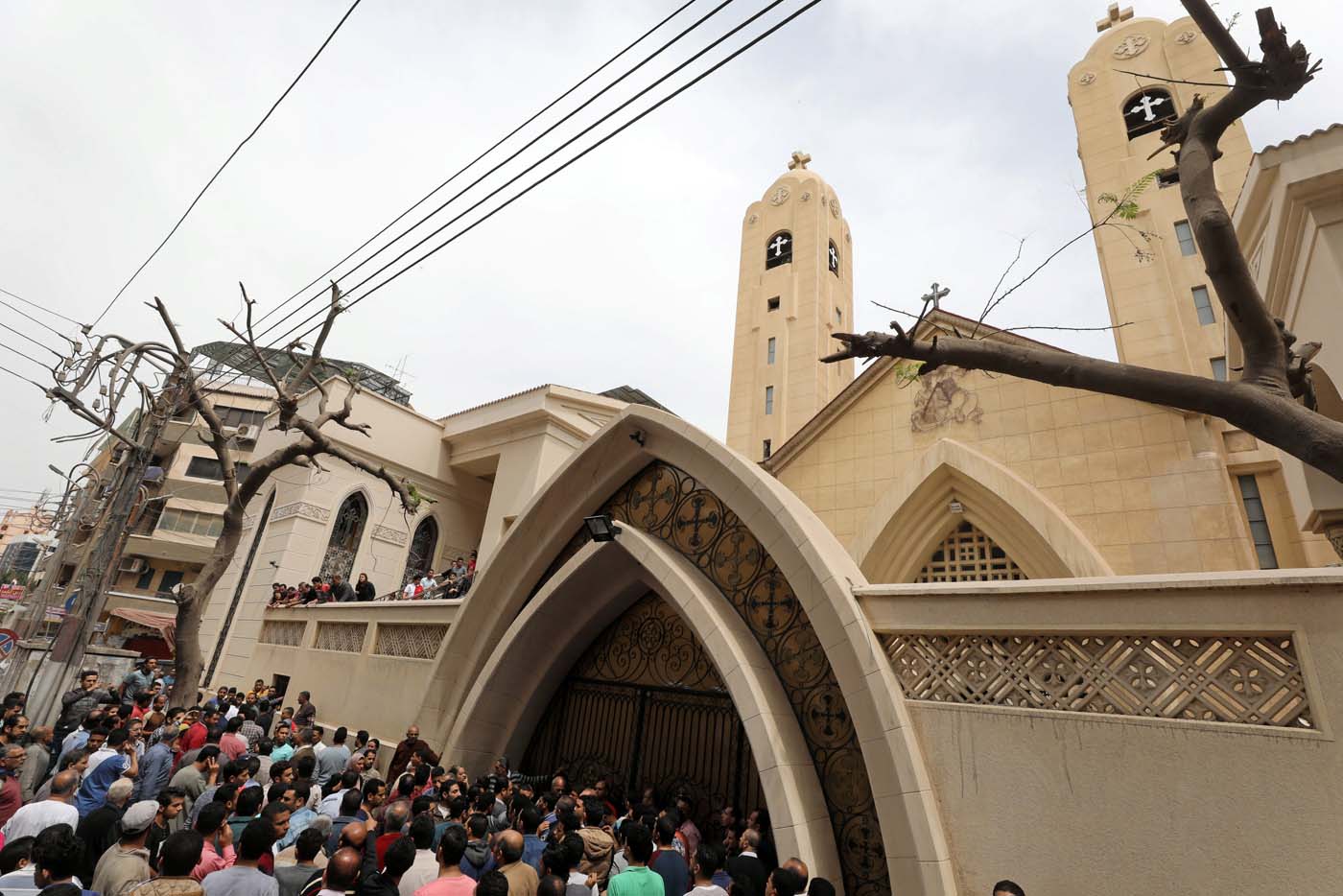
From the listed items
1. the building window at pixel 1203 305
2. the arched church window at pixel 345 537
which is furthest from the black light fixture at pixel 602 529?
the building window at pixel 1203 305

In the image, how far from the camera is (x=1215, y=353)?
1605 cm

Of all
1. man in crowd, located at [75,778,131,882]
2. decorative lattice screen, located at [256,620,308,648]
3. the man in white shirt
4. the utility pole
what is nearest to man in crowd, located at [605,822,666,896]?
man in crowd, located at [75,778,131,882]

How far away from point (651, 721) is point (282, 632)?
10.2 m

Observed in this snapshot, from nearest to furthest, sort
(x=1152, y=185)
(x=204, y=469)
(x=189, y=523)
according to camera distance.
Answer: (x=1152, y=185), (x=189, y=523), (x=204, y=469)

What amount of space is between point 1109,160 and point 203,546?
4187 centimetres

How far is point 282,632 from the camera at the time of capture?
1412 centimetres

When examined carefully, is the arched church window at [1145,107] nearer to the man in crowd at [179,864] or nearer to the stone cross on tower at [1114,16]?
the stone cross on tower at [1114,16]

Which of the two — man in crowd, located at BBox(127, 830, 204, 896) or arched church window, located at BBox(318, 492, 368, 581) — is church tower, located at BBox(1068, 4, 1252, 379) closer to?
man in crowd, located at BBox(127, 830, 204, 896)

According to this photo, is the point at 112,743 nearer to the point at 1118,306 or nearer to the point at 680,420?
the point at 680,420

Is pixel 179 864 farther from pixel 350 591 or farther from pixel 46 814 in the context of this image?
pixel 350 591

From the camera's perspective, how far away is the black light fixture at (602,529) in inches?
309

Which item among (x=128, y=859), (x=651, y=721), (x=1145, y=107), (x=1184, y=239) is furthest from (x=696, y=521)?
(x=1145, y=107)

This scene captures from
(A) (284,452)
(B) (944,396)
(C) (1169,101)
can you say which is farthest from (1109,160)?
(A) (284,452)

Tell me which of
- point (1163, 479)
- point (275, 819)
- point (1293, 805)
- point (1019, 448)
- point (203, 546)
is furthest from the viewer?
point (203, 546)
